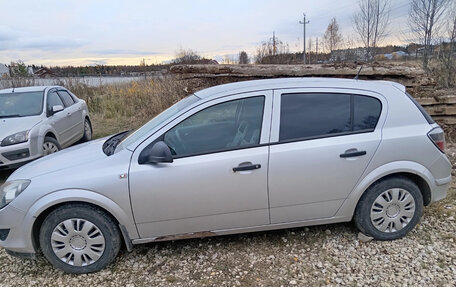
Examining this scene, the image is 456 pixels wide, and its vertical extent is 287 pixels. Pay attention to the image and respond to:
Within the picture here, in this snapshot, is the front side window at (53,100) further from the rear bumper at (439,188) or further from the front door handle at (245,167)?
the rear bumper at (439,188)

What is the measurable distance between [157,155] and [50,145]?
410 cm

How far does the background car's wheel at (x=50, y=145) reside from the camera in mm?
5438

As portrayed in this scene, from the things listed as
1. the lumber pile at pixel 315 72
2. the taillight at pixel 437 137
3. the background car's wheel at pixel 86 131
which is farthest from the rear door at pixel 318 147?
the background car's wheel at pixel 86 131

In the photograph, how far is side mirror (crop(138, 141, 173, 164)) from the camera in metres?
2.51

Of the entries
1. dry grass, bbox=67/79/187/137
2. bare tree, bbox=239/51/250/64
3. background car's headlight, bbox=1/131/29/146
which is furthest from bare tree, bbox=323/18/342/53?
background car's headlight, bbox=1/131/29/146

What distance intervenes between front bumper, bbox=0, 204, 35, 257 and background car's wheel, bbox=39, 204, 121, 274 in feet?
0.40

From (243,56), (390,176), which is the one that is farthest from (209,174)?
(243,56)

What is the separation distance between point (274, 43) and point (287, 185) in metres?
18.6

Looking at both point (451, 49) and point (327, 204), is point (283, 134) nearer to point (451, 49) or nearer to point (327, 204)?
point (327, 204)

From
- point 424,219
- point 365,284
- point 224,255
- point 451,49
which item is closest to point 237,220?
point 224,255

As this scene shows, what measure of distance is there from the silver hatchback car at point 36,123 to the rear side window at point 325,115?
4567mm

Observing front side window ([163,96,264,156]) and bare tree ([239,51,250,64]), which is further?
bare tree ([239,51,250,64])

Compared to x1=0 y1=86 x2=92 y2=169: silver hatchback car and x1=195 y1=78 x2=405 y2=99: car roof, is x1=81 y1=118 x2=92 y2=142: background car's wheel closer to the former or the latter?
x1=0 y1=86 x2=92 y2=169: silver hatchback car

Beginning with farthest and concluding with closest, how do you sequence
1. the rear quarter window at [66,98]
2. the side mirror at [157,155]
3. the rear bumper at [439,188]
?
1. the rear quarter window at [66,98]
2. the rear bumper at [439,188]
3. the side mirror at [157,155]
